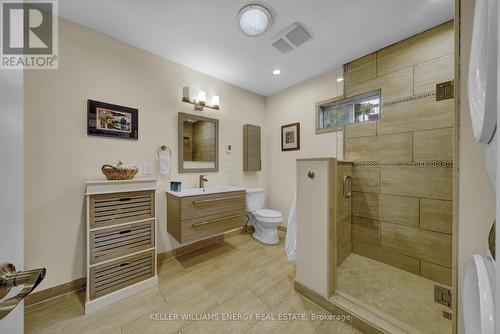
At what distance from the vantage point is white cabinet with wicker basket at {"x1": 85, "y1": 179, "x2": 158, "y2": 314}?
1.42m

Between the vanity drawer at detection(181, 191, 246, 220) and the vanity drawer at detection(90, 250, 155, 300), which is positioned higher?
the vanity drawer at detection(181, 191, 246, 220)

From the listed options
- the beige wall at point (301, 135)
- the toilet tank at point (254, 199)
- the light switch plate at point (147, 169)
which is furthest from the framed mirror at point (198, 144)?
the beige wall at point (301, 135)

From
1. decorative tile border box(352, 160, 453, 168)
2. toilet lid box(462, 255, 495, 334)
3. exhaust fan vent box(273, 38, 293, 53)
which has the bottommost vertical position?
toilet lid box(462, 255, 495, 334)

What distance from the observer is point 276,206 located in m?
3.12

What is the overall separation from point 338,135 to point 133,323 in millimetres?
2778

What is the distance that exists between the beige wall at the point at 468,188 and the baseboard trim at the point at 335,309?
1.72 feet

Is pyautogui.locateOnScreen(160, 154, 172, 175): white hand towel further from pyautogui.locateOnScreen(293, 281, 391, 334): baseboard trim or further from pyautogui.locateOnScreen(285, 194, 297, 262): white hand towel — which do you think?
pyautogui.locateOnScreen(293, 281, 391, 334): baseboard trim

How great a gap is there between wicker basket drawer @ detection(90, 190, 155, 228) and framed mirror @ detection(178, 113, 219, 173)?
676mm

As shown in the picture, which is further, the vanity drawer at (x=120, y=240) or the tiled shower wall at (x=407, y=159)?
the tiled shower wall at (x=407, y=159)

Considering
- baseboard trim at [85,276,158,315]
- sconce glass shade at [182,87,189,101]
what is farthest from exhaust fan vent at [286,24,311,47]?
baseboard trim at [85,276,158,315]

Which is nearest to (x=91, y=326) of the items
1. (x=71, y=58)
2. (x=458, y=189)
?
(x=71, y=58)

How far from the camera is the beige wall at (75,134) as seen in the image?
1.47 meters

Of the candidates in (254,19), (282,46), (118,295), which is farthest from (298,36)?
(118,295)

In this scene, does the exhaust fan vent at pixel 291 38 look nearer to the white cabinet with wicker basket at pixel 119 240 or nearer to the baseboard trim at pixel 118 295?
the white cabinet with wicker basket at pixel 119 240
